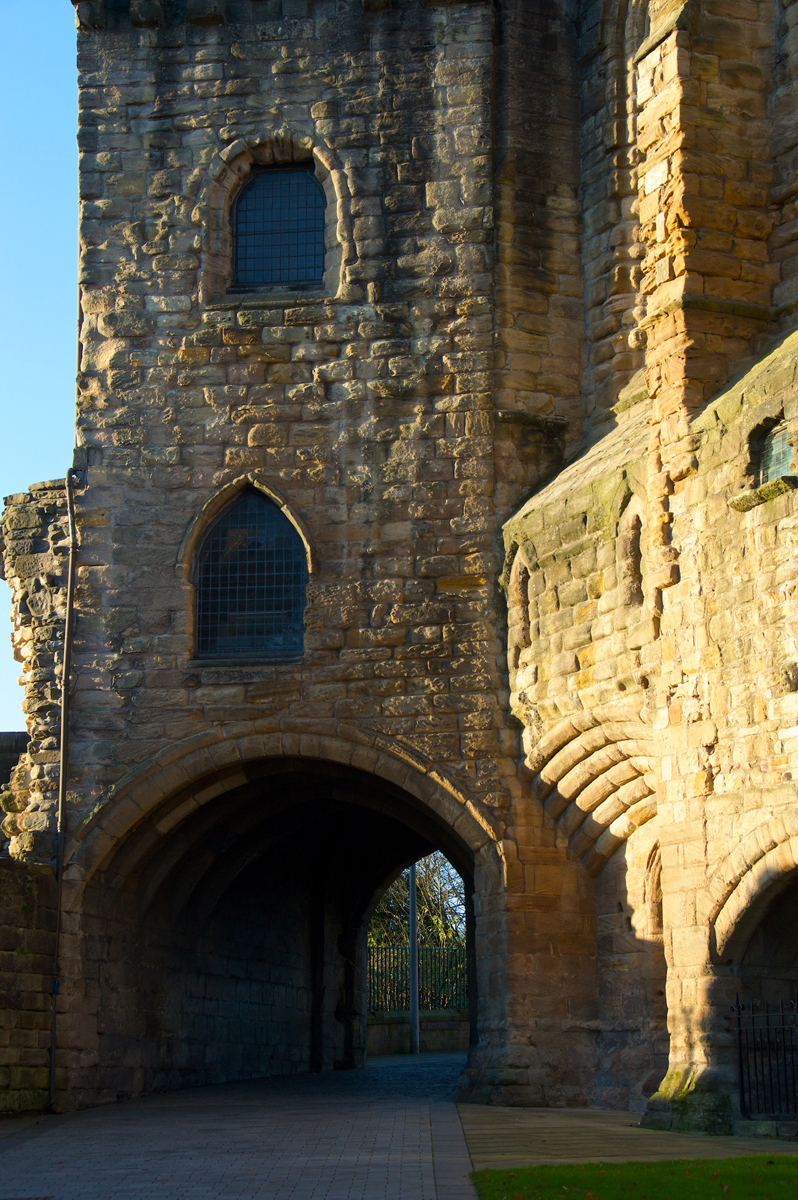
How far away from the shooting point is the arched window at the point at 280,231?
43.4ft

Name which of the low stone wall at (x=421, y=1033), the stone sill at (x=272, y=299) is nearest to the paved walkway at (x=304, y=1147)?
the stone sill at (x=272, y=299)

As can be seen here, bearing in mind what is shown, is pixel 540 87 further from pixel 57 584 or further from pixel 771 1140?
pixel 771 1140

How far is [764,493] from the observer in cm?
907

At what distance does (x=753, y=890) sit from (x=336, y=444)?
5.55m

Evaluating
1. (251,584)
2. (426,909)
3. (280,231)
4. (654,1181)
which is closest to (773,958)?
(654,1181)

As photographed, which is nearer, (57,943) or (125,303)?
(57,943)

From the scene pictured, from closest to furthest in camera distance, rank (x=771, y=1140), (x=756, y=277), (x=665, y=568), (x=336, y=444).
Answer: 1. (x=771, y=1140)
2. (x=665, y=568)
3. (x=756, y=277)
4. (x=336, y=444)

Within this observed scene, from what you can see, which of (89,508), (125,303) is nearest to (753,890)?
(89,508)

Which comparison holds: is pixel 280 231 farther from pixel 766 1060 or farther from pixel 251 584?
pixel 766 1060

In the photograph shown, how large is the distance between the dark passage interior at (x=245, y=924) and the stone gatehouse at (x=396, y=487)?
0.20ft

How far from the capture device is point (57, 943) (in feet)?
38.9

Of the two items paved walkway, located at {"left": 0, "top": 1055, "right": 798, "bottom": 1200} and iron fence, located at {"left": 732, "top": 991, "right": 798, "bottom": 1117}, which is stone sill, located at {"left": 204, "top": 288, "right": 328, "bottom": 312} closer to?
paved walkway, located at {"left": 0, "top": 1055, "right": 798, "bottom": 1200}

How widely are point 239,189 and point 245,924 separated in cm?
752

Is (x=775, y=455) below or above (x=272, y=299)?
below
